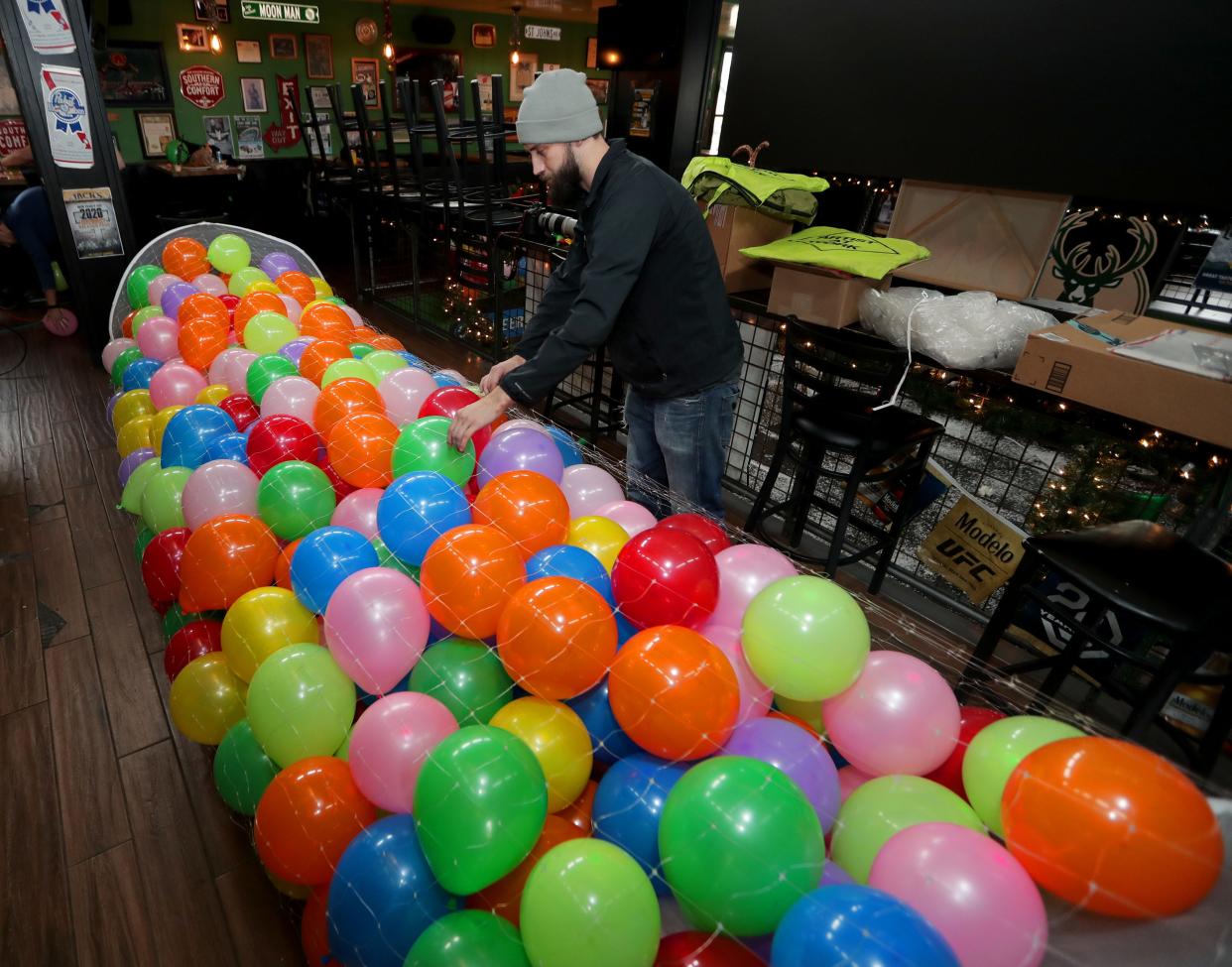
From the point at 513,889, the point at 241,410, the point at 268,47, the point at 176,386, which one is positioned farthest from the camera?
the point at 268,47

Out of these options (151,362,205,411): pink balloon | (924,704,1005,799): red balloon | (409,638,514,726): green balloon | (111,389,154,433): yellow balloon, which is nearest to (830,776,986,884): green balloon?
(924,704,1005,799): red balloon

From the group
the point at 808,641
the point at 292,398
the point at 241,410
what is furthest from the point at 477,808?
the point at 241,410

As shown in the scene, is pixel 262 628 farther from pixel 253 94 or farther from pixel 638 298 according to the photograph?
pixel 253 94

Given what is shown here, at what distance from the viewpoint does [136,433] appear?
2.22 meters

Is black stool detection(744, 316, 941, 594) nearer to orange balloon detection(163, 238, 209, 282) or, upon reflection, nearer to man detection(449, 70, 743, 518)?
man detection(449, 70, 743, 518)

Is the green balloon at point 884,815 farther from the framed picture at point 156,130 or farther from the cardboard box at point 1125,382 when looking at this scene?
the framed picture at point 156,130

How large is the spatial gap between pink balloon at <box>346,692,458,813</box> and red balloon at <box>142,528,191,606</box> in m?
0.88

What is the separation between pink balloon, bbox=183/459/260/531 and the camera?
5.07ft

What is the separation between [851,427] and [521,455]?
3.90 ft

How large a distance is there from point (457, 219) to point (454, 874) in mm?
3897

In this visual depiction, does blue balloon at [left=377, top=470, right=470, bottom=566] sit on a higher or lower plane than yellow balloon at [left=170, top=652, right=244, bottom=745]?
higher

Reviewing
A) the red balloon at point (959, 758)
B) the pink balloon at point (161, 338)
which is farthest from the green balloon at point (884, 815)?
the pink balloon at point (161, 338)

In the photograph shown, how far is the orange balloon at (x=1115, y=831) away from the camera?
27.8 inches

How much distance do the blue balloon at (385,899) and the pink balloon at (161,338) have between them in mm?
2190
